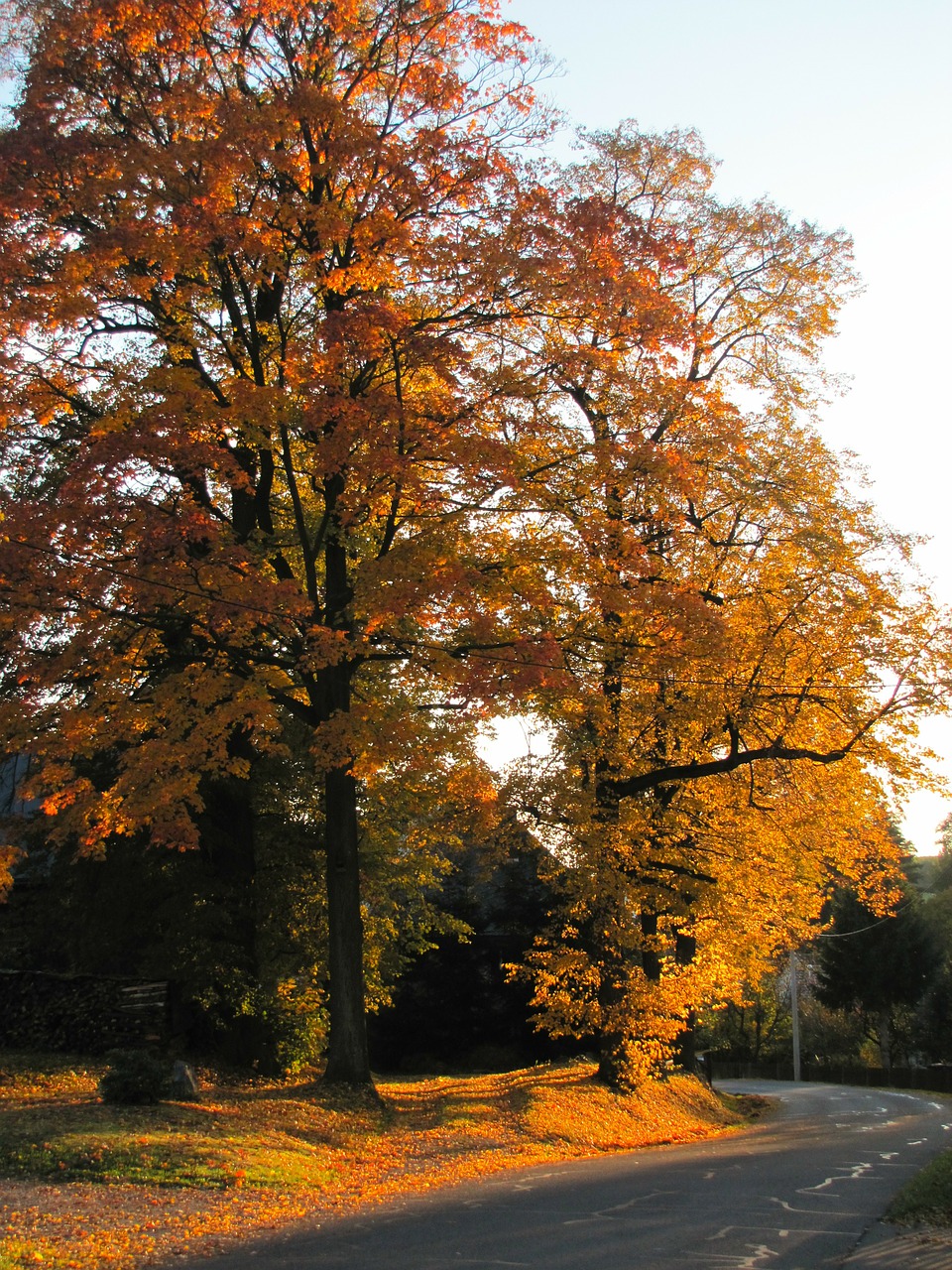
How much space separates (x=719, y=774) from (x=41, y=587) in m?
12.8

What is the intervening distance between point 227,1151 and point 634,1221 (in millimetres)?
3998

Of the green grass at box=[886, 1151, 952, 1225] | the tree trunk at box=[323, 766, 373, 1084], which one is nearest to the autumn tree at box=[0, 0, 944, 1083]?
the tree trunk at box=[323, 766, 373, 1084]

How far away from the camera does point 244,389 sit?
13.0 m

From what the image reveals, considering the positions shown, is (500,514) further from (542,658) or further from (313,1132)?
(313,1132)

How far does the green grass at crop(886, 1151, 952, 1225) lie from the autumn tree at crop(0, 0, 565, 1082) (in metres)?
6.57

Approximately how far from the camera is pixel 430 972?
3047cm

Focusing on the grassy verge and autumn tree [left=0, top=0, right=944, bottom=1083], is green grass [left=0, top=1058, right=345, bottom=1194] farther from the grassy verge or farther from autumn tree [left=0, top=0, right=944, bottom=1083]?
autumn tree [left=0, top=0, right=944, bottom=1083]

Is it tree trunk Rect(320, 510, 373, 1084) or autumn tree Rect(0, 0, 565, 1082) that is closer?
autumn tree Rect(0, 0, 565, 1082)

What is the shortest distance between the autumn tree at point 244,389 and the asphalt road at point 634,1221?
4.77m

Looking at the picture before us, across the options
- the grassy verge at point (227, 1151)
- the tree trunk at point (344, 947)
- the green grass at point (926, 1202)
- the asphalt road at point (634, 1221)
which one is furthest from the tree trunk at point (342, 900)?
the green grass at point (926, 1202)

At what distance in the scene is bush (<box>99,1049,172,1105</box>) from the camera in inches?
494

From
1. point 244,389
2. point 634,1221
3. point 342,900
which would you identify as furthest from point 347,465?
point 634,1221

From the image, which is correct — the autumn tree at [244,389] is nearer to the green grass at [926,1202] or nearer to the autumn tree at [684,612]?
the autumn tree at [684,612]

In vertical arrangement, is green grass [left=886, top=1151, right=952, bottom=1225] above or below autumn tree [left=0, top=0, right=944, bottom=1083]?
below
